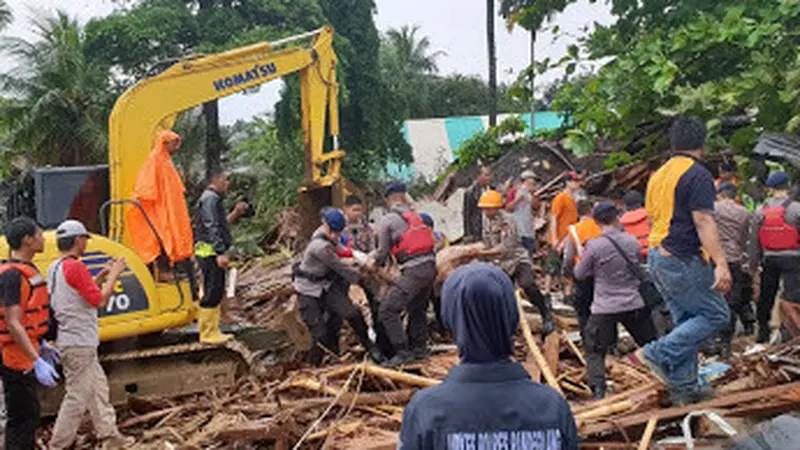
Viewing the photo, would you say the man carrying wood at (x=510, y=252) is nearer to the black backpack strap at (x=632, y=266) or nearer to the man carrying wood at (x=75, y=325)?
the black backpack strap at (x=632, y=266)

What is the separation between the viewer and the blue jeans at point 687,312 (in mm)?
5211

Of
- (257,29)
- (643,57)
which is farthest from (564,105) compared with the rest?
(257,29)

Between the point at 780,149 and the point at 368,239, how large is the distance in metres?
5.53

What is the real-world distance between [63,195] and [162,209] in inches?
46.4

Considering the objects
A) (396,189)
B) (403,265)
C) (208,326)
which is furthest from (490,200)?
(208,326)

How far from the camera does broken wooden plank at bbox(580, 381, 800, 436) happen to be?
5098mm

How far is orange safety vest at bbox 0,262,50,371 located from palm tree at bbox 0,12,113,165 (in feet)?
42.2

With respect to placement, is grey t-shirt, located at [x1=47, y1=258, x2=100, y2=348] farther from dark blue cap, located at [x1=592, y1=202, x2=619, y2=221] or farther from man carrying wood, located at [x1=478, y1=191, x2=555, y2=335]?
man carrying wood, located at [x1=478, y1=191, x2=555, y2=335]

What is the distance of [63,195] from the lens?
8.09m

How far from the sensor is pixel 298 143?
23109 millimetres

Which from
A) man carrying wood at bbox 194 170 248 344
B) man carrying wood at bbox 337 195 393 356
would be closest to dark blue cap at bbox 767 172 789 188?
man carrying wood at bbox 337 195 393 356

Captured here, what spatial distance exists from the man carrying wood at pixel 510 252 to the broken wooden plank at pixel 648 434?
3.75m

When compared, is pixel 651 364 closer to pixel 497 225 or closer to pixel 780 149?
pixel 497 225

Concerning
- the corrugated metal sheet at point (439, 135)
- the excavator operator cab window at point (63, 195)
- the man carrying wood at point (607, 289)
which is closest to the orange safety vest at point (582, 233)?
the man carrying wood at point (607, 289)
